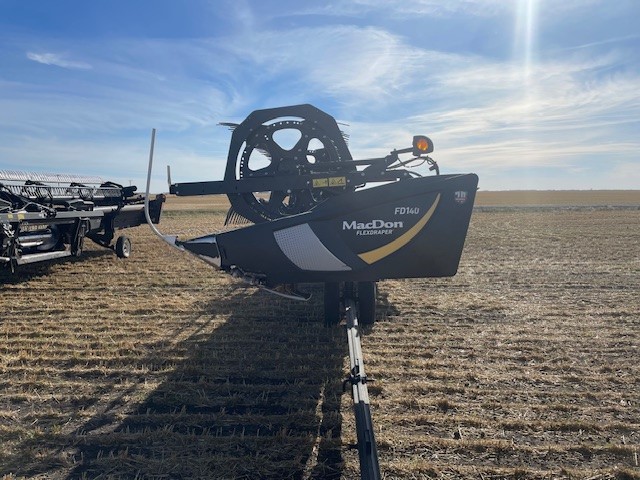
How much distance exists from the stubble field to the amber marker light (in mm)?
1946

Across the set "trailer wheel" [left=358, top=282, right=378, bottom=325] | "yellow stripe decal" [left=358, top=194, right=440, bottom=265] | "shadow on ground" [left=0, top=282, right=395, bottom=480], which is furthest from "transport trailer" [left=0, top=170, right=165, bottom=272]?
"yellow stripe decal" [left=358, top=194, right=440, bottom=265]

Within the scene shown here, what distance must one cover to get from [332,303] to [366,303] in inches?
15.4

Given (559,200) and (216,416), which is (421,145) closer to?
(216,416)

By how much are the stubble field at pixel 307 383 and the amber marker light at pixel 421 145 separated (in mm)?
1946

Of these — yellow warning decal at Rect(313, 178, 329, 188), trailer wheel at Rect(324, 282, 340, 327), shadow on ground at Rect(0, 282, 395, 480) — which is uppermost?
yellow warning decal at Rect(313, 178, 329, 188)

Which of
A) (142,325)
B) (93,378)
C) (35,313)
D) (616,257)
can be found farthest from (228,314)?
(616,257)

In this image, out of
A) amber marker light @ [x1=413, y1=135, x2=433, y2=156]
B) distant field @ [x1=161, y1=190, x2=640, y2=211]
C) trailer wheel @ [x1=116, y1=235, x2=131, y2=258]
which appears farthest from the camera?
distant field @ [x1=161, y1=190, x2=640, y2=211]

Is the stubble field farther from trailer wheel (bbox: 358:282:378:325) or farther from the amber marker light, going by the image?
the amber marker light

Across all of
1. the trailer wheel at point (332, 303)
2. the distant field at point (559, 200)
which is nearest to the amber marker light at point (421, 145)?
the trailer wheel at point (332, 303)

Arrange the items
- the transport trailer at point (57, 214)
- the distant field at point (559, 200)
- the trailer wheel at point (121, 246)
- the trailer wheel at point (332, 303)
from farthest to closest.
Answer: the distant field at point (559, 200), the trailer wheel at point (121, 246), the transport trailer at point (57, 214), the trailer wheel at point (332, 303)

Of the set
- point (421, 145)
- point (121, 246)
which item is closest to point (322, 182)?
point (421, 145)

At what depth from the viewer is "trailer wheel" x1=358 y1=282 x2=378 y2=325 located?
5.12 meters

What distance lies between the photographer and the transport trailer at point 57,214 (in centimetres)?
693

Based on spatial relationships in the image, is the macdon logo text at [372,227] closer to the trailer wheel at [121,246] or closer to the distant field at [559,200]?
the trailer wheel at [121,246]
